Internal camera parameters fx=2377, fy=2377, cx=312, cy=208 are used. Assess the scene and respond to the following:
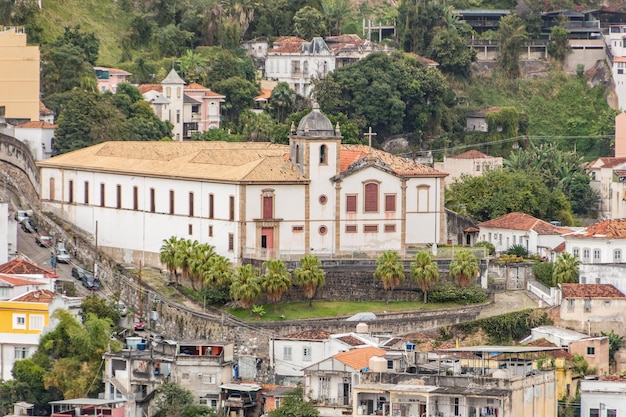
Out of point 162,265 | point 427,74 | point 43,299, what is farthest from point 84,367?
point 427,74

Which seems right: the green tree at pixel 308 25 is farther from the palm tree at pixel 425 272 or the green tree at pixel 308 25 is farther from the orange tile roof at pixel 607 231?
the palm tree at pixel 425 272

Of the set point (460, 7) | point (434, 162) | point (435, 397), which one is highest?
point (460, 7)

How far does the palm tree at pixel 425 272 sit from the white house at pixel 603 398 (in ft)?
40.2

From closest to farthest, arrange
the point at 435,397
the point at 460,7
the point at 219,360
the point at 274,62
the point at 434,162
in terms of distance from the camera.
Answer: the point at 435,397
the point at 219,360
the point at 434,162
the point at 274,62
the point at 460,7

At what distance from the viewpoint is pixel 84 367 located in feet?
295

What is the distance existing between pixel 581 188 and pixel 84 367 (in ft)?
153

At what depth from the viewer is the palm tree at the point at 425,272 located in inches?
3883

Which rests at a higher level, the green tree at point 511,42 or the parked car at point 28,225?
Answer: the green tree at point 511,42

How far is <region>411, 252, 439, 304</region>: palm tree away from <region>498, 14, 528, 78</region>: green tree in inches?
2123

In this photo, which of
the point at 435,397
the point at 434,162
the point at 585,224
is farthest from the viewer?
the point at 434,162

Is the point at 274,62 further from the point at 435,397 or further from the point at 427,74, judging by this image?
the point at 435,397

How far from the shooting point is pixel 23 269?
314 feet

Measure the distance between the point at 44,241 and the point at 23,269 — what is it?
Answer: 10.5 m

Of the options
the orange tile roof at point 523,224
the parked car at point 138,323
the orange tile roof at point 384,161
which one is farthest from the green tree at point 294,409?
the orange tile roof at point 523,224
